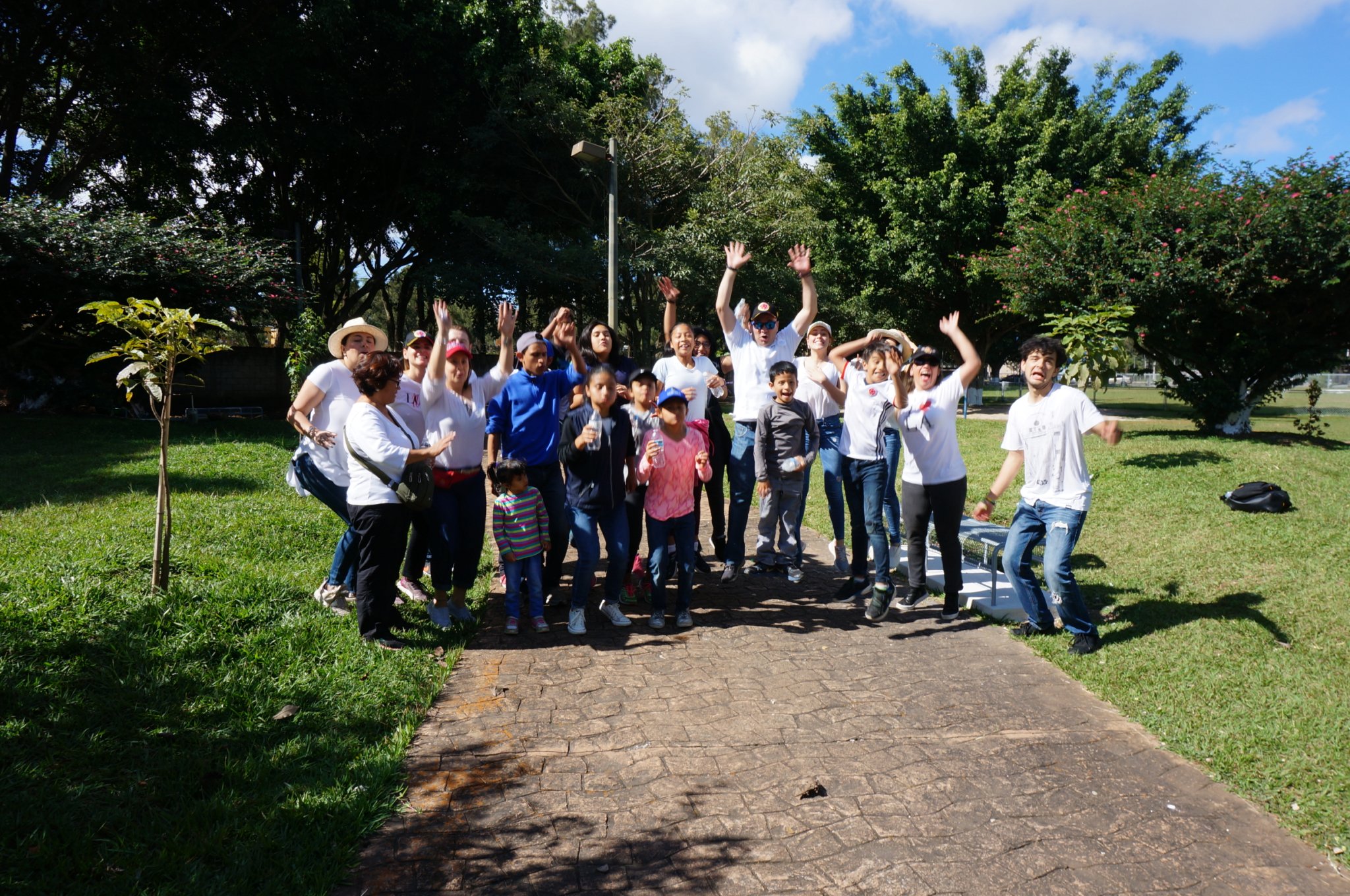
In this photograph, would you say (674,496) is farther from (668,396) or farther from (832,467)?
(832,467)

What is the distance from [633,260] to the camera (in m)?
20.3

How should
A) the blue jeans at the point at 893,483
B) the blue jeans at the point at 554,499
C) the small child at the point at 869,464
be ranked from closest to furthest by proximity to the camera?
the blue jeans at the point at 554,499
the small child at the point at 869,464
the blue jeans at the point at 893,483

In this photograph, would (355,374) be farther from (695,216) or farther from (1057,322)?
(695,216)

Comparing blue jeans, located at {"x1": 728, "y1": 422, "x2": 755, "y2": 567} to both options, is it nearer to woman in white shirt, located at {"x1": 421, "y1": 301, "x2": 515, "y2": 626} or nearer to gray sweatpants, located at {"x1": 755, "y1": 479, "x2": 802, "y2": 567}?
gray sweatpants, located at {"x1": 755, "y1": 479, "x2": 802, "y2": 567}

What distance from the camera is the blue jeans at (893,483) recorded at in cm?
674

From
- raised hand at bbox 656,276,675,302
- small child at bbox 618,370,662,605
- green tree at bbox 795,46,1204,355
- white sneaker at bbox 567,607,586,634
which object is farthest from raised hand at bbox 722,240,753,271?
green tree at bbox 795,46,1204,355

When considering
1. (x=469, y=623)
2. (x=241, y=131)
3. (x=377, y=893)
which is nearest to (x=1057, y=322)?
(x=469, y=623)

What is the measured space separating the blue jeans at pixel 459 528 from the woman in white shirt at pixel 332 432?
56 cm

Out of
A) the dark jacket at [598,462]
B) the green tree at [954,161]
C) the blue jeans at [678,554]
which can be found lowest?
the blue jeans at [678,554]

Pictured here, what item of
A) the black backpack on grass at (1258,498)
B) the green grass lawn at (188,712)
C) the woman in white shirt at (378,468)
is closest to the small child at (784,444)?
the woman in white shirt at (378,468)

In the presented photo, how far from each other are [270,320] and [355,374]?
1323 cm

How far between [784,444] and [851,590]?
1.26 metres

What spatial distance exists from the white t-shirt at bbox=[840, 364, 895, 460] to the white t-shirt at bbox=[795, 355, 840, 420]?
0.50m

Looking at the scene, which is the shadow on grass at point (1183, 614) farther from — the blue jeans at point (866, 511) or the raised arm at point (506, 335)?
the raised arm at point (506, 335)
